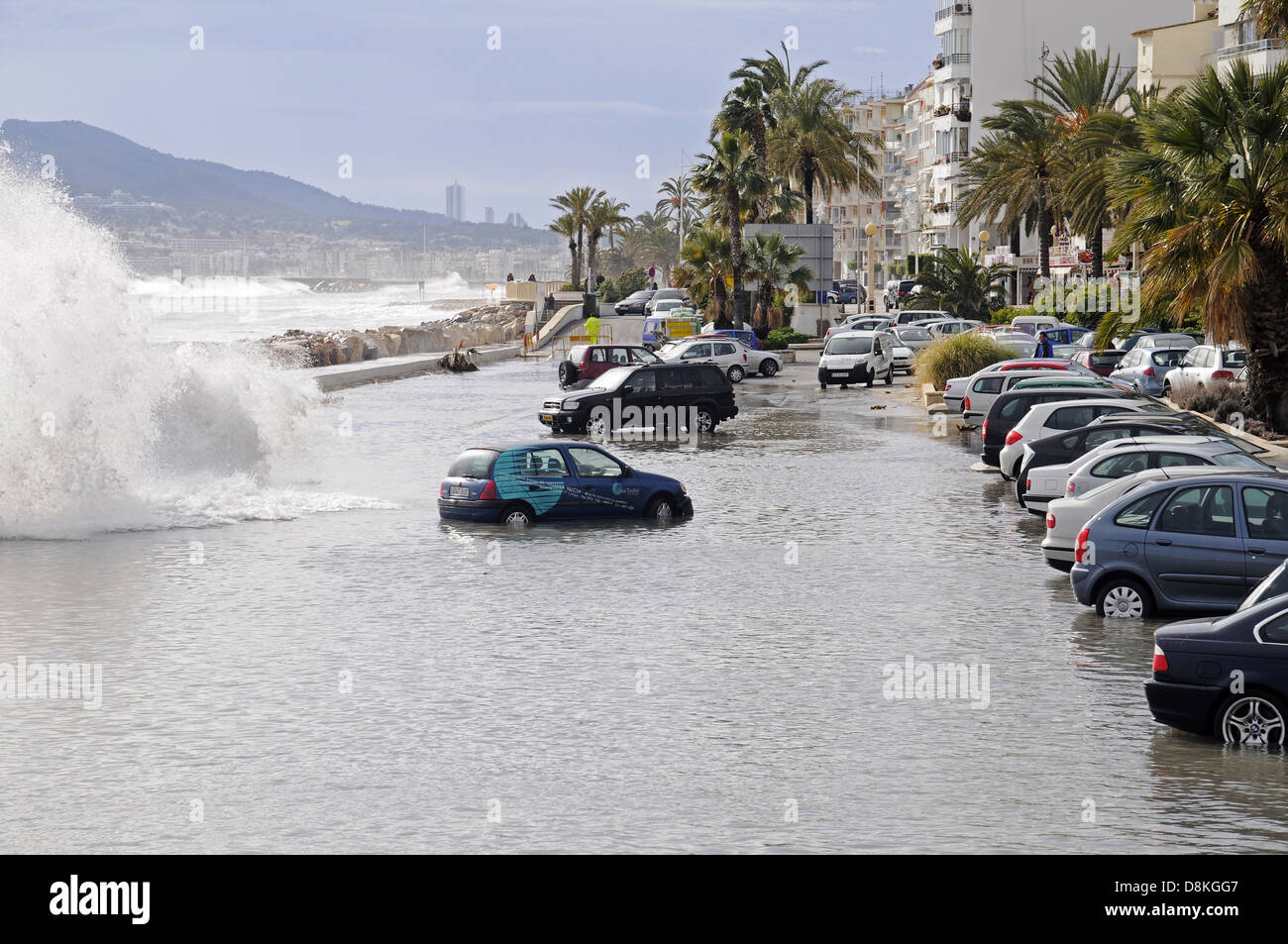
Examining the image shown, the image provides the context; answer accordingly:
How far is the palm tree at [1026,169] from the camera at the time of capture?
259ft

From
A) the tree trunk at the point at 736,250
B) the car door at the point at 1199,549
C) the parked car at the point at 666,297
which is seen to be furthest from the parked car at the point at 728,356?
the car door at the point at 1199,549

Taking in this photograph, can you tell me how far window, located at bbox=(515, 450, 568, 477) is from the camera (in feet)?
75.2

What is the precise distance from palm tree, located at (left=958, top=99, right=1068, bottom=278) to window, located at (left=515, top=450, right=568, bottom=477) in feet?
189

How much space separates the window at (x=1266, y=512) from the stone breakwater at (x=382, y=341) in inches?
2076

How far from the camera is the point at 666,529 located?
22.7 meters

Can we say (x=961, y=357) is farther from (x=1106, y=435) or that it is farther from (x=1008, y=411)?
(x=1106, y=435)

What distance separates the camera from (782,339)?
3019 inches

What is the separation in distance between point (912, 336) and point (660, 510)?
43.1m

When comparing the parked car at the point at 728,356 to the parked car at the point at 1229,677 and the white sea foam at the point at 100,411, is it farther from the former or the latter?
the parked car at the point at 1229,677

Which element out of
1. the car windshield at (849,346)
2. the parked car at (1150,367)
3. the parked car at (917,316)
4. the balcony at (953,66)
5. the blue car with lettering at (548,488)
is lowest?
the blue car with lettering at (548,488)

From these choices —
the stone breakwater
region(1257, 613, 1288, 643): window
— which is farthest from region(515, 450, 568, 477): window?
the stone breakwater

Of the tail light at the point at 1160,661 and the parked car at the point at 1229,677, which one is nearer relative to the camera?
the parked car at the point at 1229,677

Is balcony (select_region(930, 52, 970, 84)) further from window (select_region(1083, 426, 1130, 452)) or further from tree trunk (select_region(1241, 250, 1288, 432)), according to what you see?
window (select_region(1083, 426, 1130, 452))

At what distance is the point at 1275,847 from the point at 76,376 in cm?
2183
